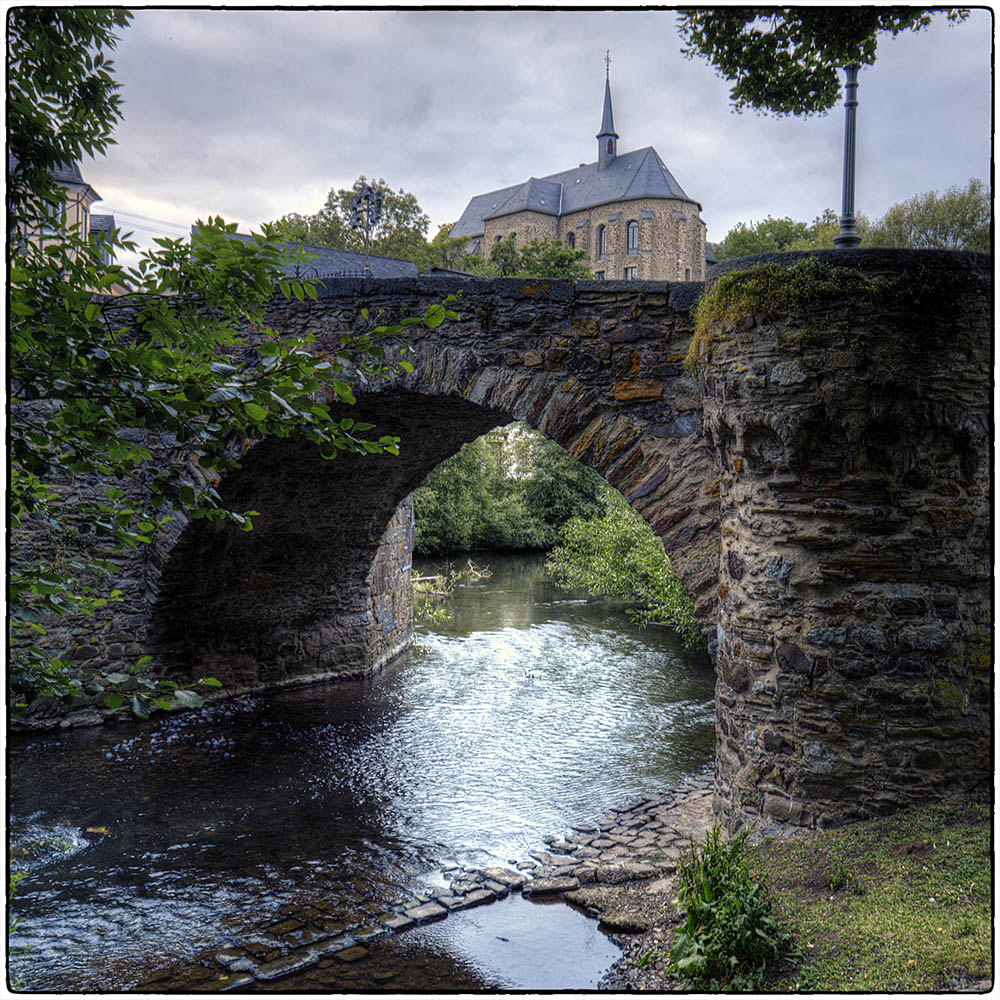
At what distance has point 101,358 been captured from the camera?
6.61 ft

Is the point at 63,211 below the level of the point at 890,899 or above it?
above

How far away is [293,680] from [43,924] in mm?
5629

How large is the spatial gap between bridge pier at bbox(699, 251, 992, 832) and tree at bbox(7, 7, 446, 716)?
94.2 inches

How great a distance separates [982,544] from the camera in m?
3.96

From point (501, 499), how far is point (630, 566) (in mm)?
14666

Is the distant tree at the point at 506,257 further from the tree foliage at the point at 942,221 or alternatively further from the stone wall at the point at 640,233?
the tree foliage at the point at 942,221

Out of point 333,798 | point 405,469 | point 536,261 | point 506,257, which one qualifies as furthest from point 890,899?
point 506,257

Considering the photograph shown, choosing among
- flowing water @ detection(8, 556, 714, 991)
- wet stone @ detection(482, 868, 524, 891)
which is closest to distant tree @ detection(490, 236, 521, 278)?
flowing water @ detection(8, 556, 714, 991)

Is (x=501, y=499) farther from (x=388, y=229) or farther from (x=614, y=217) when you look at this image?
(x=614, y=217)

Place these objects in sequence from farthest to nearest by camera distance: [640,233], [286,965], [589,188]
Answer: [589,188] < [640,233] < [286,965]

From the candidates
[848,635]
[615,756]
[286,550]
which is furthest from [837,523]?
[286,550]

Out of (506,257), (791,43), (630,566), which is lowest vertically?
(630,566)

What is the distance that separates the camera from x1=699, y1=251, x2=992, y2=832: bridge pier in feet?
12.8

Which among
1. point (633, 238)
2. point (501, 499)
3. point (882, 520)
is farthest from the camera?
point (633, 238)
